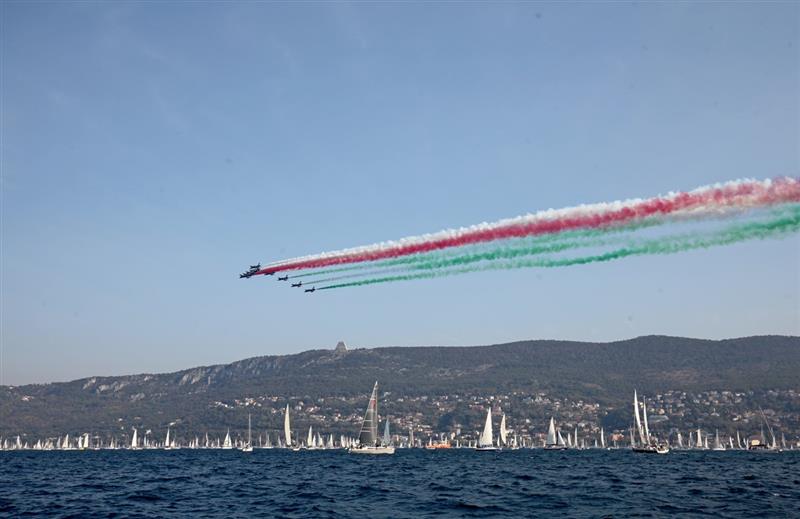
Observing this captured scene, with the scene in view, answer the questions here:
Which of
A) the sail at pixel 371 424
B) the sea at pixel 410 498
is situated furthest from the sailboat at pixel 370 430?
the sea at pixel 410 498

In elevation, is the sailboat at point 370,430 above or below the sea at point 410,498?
above

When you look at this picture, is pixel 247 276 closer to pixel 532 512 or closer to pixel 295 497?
pixel 295 497

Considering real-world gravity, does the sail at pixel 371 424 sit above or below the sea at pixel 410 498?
above

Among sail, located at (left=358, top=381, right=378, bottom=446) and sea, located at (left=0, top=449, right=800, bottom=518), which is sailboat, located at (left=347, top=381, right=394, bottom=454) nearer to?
sail, located at (left=358, top=381, right=378, bottom=446)

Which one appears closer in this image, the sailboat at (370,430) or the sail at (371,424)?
the sail at (371,424)

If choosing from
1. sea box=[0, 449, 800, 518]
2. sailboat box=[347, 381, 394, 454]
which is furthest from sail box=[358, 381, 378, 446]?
sea box=[0, 449, 800, 518]

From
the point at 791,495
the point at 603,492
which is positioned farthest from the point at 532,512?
the point at 791,495

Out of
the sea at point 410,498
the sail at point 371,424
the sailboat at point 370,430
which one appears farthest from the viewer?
the sailboat at point 370,430

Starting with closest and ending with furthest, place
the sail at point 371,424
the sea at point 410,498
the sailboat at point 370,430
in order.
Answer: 1. the sea at point 410,498
2. the sail at point 371,424
3. the sailboat at point 370,430

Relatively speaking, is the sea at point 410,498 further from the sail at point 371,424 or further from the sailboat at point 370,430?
the sailboat at point 370,430
